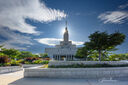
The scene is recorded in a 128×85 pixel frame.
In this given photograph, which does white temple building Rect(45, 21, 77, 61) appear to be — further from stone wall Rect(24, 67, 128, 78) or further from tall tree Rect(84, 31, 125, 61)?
stone wall Rect(24, 67, 128, 78)

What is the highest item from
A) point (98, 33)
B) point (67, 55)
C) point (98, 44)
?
point (98, 33)

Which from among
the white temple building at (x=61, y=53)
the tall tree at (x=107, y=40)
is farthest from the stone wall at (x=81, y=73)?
the white temple building at (x=61, y=53)

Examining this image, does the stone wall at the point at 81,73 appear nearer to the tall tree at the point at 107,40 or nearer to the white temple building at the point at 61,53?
the tall tree at the point at 107,40

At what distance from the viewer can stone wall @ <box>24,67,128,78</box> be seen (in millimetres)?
6125

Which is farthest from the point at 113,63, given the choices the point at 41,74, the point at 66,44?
the point at 66,44

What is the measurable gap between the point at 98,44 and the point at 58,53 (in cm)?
3726

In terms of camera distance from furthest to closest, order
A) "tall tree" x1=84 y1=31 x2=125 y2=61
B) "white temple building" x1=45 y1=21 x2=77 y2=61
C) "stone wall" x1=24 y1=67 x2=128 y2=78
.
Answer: "white temple building" x1=45 y1=21 x2=77 y2=61, "tall tree" x1=84 y1=31 x2=125 y2=61, "stone wall" x1=24 y1=67 x2=128 y2=78

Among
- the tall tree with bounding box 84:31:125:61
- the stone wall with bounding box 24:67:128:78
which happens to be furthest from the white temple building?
the stone wall with bounding box 24:67:128:78

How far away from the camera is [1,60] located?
391 inches

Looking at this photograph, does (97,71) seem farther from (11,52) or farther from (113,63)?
(11,52)

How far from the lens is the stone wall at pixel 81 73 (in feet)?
20.1

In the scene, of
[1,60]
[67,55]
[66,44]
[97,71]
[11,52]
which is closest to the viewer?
[97,71]

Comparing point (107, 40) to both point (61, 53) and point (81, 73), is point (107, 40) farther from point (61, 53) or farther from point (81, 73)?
point (61, 53)

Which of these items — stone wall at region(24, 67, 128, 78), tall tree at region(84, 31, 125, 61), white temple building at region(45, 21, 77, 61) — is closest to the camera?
stone wall at region(24, 67, 128, 78)
